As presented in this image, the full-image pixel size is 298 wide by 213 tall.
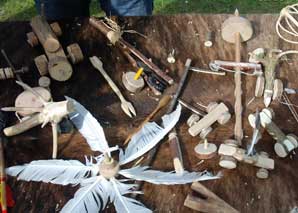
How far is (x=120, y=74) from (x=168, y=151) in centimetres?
29

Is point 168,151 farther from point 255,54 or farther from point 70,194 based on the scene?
point 255,54

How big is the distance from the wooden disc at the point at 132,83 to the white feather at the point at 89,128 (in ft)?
0.47

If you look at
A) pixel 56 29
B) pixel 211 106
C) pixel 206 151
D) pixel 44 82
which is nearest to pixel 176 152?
→ pixel 206 151

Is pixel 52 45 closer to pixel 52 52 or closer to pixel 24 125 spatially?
pixel 52 52

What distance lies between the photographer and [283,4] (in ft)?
9.81

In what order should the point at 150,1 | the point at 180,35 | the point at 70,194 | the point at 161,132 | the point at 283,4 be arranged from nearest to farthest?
the point at 70,194 → the point at 161,132 → the point at 180,35 → the point at 150,1 → the point at 283,4

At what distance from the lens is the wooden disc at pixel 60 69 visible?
1.47 metres

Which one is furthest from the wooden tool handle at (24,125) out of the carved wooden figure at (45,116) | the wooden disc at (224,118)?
the wooden disc at (224,118)

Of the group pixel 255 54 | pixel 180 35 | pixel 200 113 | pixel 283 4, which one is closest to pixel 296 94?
pixel 255 54

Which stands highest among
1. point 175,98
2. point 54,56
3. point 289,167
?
point 54,56

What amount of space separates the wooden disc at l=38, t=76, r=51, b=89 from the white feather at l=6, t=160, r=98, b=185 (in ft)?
0.79

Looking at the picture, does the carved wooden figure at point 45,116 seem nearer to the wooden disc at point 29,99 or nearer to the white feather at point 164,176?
the wooden disc at point 29,99

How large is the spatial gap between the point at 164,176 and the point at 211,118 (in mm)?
209

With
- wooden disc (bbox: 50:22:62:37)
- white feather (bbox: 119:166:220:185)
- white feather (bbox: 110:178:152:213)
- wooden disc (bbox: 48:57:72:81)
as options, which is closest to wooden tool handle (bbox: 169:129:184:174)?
white feather (bbox: 119:166:220:185)
